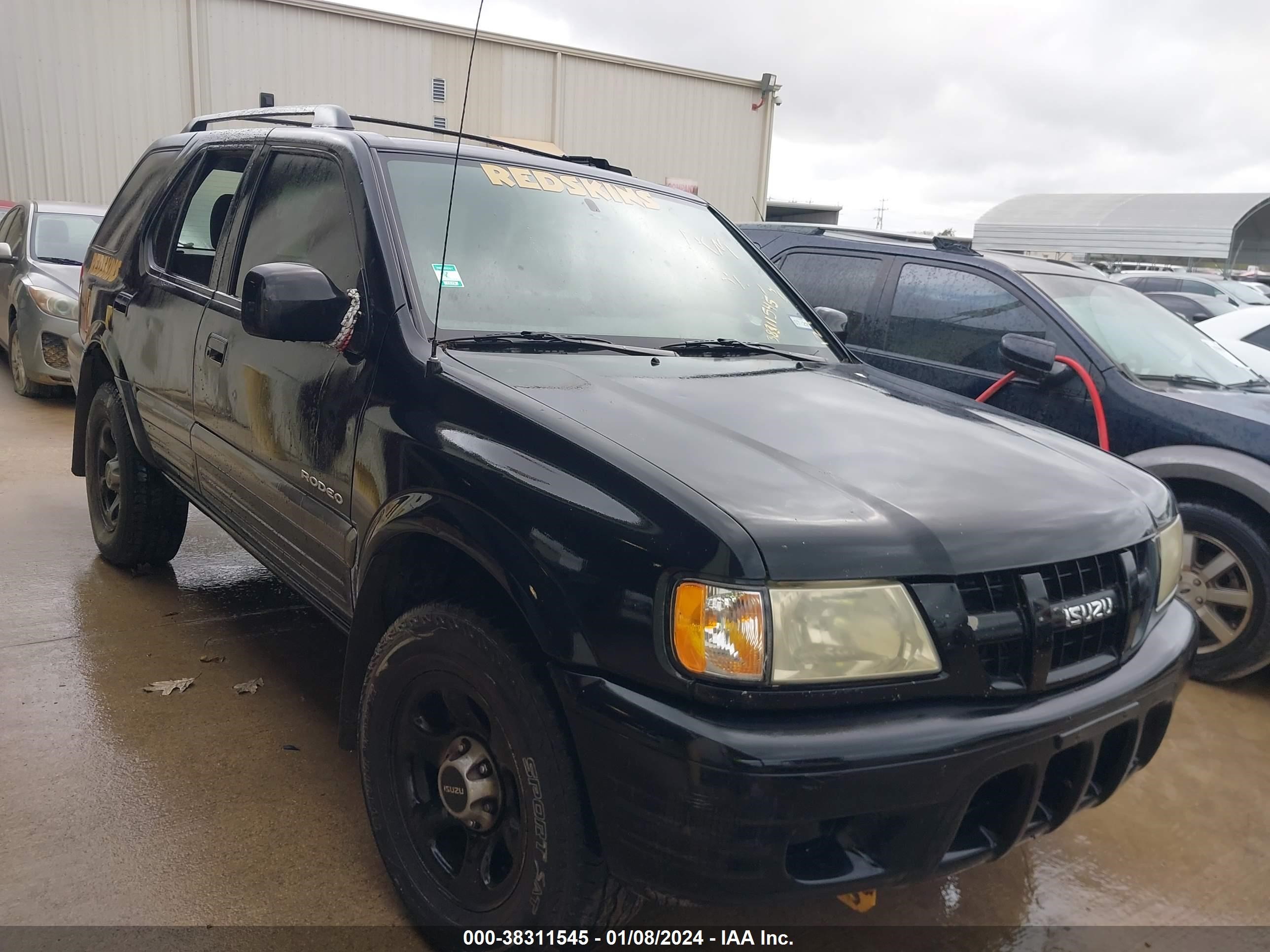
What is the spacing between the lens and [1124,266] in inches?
1255

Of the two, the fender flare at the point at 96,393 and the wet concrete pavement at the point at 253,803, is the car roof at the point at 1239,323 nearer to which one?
the wet concrete pavement at the point at 253,803

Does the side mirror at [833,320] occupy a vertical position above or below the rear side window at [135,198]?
below

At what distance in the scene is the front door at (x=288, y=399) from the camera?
259cm

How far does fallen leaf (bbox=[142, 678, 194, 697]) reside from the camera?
3375mm

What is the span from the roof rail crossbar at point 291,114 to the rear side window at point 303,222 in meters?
0.18

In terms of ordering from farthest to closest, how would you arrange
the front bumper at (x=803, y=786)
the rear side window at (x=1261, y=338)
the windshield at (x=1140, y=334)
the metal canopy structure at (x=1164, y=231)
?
the metal canopy structure at (x=1164, y=231) < the rear side window at (x=1261, y=338) < the windshield at (x=1140, y=334) < the front bumper at (x=803, y=786)

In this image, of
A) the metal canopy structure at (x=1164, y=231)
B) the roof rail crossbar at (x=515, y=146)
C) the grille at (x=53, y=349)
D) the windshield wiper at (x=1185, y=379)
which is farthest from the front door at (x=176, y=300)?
the metal canopy structure at (x=1164, y=231)

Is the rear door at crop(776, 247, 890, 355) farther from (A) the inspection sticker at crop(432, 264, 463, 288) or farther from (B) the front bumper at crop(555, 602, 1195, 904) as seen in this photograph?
(B) the front bumper at crop(555, 602, 1195, 904)

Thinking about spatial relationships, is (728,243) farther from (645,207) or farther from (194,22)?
(194,22)

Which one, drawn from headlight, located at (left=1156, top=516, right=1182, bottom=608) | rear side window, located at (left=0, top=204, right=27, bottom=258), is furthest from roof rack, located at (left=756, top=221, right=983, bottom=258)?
rear side window, located at (left=0, top=204, right=27, bottom=258)

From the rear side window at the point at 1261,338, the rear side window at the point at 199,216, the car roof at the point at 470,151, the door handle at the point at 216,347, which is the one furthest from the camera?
the rear side window at the point at 1261,338

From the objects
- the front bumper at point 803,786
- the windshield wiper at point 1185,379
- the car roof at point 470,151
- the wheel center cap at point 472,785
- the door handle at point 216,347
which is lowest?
the wheel center cap at point 472,785

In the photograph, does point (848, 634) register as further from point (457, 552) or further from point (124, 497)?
point (124, 497)

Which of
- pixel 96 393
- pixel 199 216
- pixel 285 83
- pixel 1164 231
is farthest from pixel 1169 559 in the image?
pixel 1164 231
